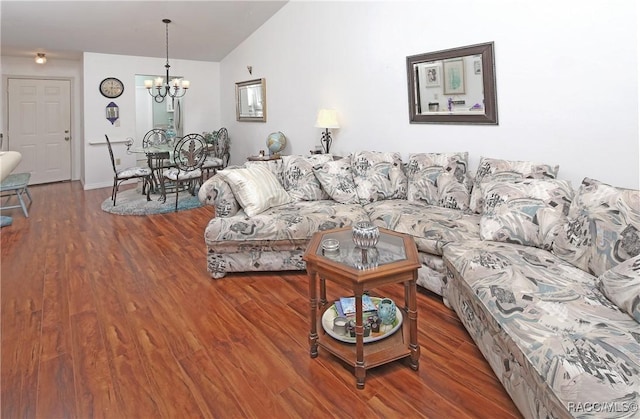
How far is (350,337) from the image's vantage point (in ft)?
5.92

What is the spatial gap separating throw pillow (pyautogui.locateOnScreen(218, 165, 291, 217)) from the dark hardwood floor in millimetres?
570

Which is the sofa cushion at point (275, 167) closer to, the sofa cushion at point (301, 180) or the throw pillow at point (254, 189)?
the sofa cushion at point (301, 180)

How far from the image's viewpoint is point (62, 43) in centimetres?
536

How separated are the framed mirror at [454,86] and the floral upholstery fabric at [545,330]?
1464mm

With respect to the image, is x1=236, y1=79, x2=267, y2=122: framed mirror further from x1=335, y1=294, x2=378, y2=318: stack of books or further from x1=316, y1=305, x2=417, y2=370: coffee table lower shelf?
x1=316, y1=305, x2=417, y2=370: coffee table lower shelf

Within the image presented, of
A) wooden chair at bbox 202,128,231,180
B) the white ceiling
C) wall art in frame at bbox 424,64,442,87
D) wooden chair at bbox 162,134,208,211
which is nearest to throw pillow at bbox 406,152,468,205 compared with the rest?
wall art in frame at bbox 424,64,442,87

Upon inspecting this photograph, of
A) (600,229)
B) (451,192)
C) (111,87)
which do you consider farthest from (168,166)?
(600,229)

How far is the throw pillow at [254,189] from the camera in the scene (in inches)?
114

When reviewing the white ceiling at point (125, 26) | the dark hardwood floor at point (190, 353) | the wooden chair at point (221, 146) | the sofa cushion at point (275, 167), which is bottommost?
the dark hardwood floor at point (190, 353)

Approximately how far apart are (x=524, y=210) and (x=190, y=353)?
207 cm

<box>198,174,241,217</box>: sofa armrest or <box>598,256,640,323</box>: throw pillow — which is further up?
<box>198,174,241,217</box>: sofa armrest

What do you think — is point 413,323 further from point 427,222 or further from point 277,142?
point 277,142

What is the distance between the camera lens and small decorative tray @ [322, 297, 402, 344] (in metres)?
1.79

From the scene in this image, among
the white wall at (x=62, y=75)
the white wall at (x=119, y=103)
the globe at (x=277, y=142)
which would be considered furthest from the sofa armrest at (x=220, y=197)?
the white wall at (x=62, y=75)
